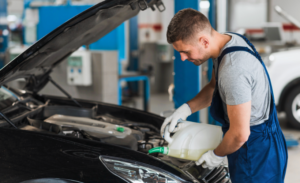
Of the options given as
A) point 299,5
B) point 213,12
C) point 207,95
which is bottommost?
point 207,95

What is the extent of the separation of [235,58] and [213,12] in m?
2.12

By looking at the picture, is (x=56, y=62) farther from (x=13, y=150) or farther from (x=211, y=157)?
(x=211, y=157)

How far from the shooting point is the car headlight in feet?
4.86

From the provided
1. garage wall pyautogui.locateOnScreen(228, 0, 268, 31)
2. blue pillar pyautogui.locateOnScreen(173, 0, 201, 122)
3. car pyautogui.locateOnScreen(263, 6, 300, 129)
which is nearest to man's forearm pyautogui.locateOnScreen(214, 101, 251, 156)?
blue pillar pyautogui.locateOnScreen(173, 0, 201, 122)

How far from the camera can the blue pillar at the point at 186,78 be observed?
132 inches

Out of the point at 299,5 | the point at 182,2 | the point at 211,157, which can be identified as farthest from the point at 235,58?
the point at 299,5

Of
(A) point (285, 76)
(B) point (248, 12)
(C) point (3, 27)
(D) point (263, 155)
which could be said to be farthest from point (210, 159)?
(B) point (248, 12)

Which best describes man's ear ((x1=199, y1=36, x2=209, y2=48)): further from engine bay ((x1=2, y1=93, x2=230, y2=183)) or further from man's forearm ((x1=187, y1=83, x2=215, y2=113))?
engine bay ((x1=2, y1=93, x2=230, y2=183))

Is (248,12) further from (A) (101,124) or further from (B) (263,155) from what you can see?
(B) (263,155)

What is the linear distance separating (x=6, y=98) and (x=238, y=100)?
5.32 feet

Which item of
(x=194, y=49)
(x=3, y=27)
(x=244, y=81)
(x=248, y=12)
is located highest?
(x=248, y=12)

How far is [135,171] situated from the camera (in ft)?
4.93

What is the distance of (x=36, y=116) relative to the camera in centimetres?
228

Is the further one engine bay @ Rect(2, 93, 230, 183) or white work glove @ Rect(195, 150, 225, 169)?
engine bay @ Rect(2, 93, 230, 183)
